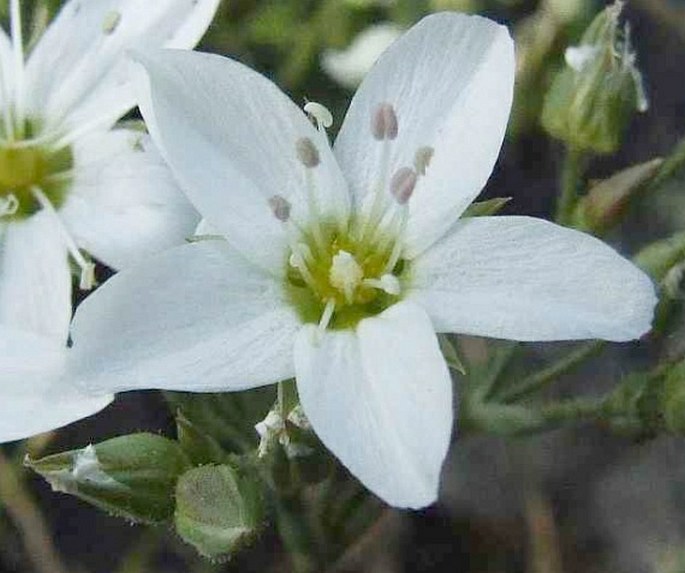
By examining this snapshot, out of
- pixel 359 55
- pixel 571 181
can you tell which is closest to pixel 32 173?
pixel 571 181

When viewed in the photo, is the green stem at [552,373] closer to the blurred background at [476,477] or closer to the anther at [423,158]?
the anther at [423,158]

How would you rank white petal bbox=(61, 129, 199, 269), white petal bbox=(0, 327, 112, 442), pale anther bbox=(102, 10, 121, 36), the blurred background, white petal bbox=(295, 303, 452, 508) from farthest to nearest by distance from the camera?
the blurred background < pale anther bbox=(102, 10, 121, 36) < white petal bbox=(61, 129, 199, 269) < white petal bbox=(0, 327, 112, 442) < white petal bbox=(295, 303, 452, 508)

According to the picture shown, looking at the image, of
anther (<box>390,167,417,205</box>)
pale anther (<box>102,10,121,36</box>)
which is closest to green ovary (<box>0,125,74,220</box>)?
pale anther (<box>102,10,121,36</box>)

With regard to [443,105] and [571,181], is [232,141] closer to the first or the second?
[443,105]

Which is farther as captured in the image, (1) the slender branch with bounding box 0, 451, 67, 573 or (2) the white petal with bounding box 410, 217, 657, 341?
(1) the slender branch with bounding box 0, 451, 67, 573

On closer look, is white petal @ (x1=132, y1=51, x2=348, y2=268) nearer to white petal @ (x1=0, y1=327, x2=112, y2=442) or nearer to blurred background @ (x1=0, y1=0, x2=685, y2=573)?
white petal @ (x1=0, y1=327, x2=112, y2=442)

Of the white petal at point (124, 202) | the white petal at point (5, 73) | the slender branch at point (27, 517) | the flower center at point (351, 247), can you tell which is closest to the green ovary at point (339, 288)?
the flower center at point (351, 247)

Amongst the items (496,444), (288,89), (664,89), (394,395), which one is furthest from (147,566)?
(664,89)
